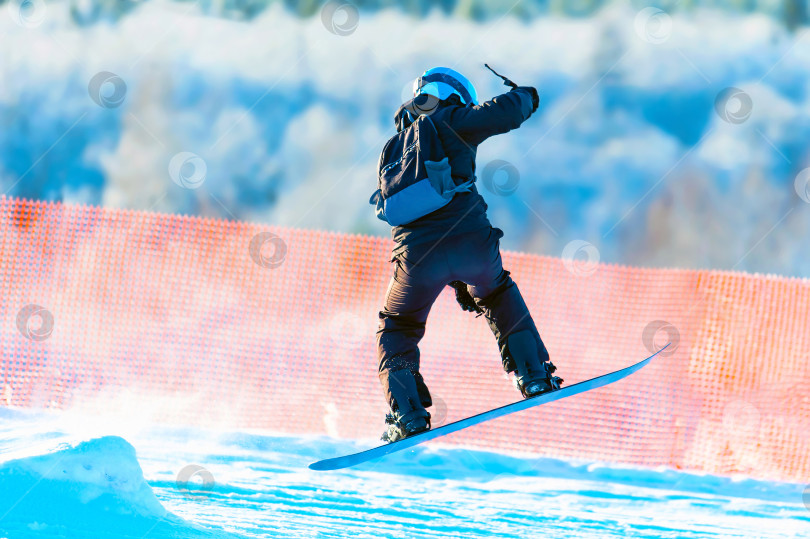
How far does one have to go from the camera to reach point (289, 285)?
32.0 ft

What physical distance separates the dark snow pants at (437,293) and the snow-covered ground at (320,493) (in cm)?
144

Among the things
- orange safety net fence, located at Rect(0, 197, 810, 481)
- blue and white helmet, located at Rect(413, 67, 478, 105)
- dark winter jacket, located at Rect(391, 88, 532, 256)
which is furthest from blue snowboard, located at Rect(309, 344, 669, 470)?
orange safety net fence, located at Rect(0, 197, 810, 481)

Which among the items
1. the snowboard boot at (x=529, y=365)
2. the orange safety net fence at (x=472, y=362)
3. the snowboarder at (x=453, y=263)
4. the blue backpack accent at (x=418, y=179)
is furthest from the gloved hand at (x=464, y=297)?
the orange safety net fence at (x=472, y=362)

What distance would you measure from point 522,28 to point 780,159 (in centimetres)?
688

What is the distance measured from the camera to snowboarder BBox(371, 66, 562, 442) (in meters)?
3.59

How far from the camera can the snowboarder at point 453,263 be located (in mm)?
3594

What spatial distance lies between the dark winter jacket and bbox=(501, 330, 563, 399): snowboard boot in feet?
1.96

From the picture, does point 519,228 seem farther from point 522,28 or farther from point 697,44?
point 697,44

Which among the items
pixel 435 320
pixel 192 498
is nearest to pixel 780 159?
pixel 435 320

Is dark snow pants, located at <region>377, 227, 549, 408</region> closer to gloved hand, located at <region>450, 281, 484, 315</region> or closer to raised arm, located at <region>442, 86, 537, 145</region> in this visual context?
gloved hand, located at <region>450, 281, 484, 315</region>

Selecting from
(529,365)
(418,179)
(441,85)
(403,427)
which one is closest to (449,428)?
(403,427)

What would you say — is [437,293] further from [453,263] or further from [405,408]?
[405,408]

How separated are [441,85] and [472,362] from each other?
5040mm

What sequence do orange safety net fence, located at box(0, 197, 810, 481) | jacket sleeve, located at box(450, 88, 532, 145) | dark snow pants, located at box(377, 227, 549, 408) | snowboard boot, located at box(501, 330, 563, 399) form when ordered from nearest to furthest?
jacket sleeve, located at box(450, 88, 532, 145) < dark snow pants, located at box(377, 227, 549, 408) < snowboard boot, located at box(501, 330, 563, 399) < orange safety net fence, located at box(0, 197, 810, 481)
